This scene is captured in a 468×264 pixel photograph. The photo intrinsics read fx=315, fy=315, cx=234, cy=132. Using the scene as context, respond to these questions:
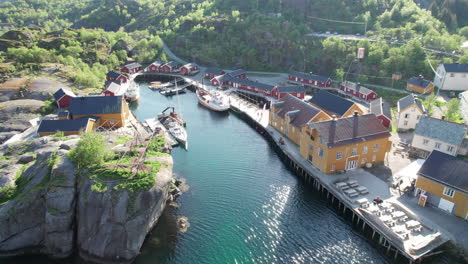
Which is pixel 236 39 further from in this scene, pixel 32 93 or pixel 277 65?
pixel 32 93

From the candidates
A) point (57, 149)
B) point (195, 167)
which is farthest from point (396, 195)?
point (57, 149)

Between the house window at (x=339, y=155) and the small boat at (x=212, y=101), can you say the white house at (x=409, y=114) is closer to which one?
the house window at (x=339, y=155)

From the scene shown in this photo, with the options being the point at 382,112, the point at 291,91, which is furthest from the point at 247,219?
the point at 291,91

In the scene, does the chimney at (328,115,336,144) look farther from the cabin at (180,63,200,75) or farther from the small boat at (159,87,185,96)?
the cabin at (180,63,200,75)

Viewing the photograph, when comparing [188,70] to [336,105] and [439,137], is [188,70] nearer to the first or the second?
[336,105]

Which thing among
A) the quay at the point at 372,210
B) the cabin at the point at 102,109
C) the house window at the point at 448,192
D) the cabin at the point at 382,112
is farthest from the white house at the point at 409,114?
the cabin at the point at 102,109

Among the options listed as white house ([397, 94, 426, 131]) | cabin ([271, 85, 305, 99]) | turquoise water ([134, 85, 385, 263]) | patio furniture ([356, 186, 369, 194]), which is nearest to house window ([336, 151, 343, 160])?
patio furniture ([356, 186, 369, 194])

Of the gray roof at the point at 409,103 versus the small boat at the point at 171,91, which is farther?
the small boat at the point at 171,91
